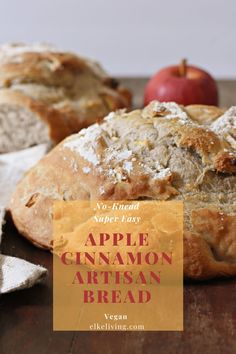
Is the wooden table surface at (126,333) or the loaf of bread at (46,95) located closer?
the wooden table surface at (126,333)

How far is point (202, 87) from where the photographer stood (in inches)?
118

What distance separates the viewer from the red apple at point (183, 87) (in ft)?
9.75

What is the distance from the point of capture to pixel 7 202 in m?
2.24

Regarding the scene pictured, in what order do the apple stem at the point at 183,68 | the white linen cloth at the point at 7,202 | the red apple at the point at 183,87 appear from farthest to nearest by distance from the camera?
the apple stem at the point at 183,68
the red apple at the point at 183,87
the white linen cloth at the point at 7,202

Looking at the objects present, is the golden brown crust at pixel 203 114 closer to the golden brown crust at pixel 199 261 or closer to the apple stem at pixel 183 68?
the golden brown crust at pixel 199 261

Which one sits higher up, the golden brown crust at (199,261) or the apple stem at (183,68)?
the golden brown crust at (199,261)

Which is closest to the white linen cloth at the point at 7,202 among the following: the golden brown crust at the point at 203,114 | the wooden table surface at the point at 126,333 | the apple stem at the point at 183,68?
the wooden table surface at the point at 126,333

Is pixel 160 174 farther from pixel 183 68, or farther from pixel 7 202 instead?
pixel 183 68

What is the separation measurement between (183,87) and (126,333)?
1.55 m

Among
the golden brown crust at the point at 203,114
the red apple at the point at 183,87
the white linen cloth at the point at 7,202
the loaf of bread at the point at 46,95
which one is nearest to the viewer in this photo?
the white linen cloth at the point at 7,202

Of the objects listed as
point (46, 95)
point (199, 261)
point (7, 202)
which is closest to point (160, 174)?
point (199, 261)

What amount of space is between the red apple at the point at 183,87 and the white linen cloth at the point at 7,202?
0.65 metres

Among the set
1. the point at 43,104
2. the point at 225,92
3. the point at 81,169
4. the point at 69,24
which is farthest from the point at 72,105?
the point at 69,24

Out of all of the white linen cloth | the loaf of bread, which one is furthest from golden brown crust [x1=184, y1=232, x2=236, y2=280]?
the loaf of bread
